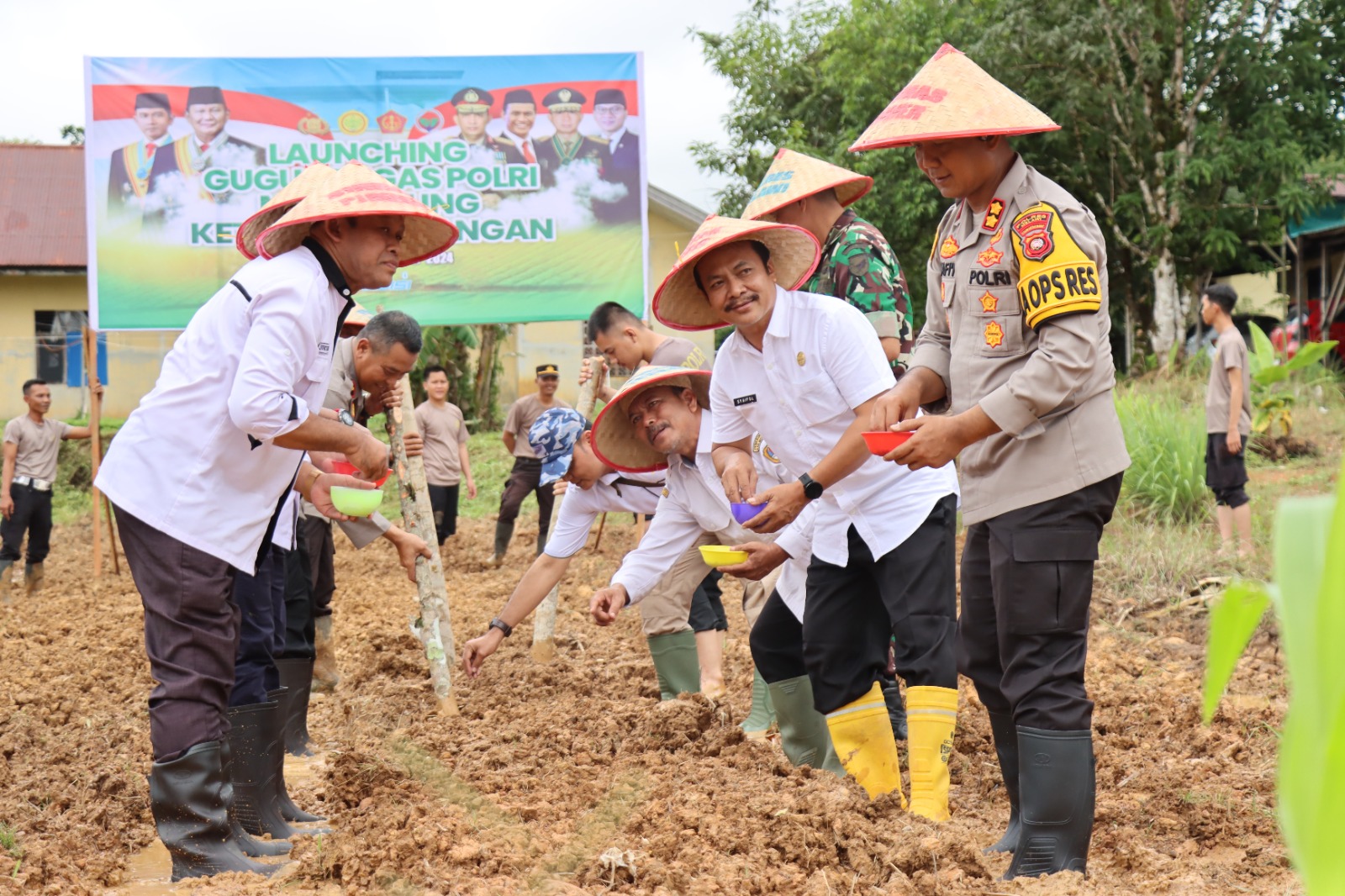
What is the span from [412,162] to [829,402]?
24.3 feet

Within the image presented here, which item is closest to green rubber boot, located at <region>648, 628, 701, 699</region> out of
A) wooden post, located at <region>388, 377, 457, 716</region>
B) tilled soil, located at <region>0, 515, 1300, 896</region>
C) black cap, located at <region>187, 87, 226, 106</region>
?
tilled soil, located at <region>0, 515, 1300, 896</region>

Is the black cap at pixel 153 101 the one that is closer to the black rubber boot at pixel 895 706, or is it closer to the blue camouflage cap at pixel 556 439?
the blue camouflage cap at pixel 556 439

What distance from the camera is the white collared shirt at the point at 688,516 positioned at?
429 centimetres

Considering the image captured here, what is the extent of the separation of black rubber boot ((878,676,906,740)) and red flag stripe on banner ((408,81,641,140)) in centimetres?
650

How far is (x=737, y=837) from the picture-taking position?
3.01 m

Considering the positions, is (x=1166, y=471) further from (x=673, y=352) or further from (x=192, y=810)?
(x=192, y=810)

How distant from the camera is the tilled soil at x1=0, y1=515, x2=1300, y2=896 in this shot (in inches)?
113

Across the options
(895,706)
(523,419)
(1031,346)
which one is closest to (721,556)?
(1031,346)

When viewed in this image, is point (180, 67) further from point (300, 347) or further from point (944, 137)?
point (944, 137)

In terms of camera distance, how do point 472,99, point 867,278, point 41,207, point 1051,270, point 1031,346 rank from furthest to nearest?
point 41,207 < point 472,99 < point 867,278 < point 1031,346 < point 1051,270

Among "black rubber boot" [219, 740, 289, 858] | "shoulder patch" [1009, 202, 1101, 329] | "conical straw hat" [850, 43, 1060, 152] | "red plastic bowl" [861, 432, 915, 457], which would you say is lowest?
"black rubber boot" [219, 740, 289, 858]

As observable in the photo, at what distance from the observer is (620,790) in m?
3.60

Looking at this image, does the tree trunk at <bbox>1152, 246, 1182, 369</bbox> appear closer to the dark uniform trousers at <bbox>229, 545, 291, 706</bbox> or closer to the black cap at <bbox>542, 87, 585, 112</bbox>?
the black cap at <bbox>542, 87, 585, 112</bbox>

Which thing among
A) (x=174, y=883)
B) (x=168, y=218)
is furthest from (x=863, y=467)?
(x=168, y=218)
